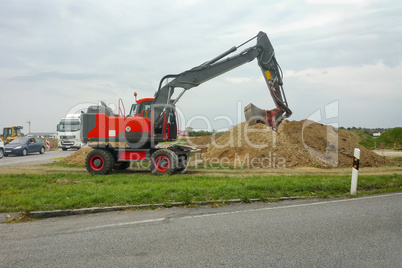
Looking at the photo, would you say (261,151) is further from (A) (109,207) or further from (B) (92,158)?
(A) (109,207)

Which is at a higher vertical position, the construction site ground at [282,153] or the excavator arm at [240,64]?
the excavator arm at [240,64]

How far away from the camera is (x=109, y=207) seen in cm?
738

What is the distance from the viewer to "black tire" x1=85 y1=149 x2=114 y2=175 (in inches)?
550

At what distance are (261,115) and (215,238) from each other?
1049 cm

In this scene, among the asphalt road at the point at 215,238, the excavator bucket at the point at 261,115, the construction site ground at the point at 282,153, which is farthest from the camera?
the construction site ground at the point at 282,153

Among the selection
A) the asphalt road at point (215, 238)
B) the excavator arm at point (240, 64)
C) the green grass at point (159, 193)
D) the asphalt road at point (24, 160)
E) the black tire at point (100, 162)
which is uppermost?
the excavator arm at point (240, 64)

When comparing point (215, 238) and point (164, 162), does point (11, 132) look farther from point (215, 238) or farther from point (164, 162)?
point (215, 238)

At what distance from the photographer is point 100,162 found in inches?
557

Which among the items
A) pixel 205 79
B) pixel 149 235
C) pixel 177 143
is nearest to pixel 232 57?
pixel 205 79

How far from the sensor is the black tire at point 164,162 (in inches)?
525

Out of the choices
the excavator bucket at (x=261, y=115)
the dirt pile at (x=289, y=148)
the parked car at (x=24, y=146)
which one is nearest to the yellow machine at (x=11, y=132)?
the parked car at (x=24, y=146)

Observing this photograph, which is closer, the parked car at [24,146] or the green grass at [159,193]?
the green grass at [159,193]

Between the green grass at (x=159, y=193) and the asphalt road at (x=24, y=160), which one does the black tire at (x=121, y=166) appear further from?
the asphalt road at (x=24, y=160)

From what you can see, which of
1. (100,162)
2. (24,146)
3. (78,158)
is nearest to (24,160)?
(78,158)
